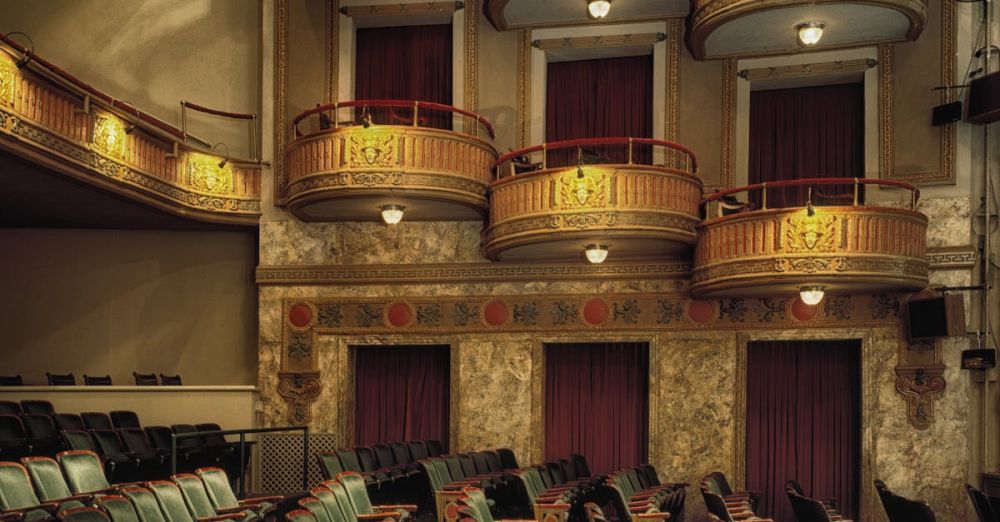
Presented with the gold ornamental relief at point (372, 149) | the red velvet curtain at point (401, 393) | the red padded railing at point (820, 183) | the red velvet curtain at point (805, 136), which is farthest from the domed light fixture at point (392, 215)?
the red velvet curtain at point (805, 136)

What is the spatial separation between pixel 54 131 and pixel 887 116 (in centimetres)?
372

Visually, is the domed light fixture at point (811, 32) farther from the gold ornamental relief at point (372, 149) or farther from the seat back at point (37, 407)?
the seat back at point (37, 407)

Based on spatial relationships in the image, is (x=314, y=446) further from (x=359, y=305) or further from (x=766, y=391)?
(x=766, y=391)

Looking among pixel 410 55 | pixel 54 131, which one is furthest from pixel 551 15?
pixel 54 131

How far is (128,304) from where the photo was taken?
19.5 ft

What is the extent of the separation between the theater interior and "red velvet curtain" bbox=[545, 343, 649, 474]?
0.01m

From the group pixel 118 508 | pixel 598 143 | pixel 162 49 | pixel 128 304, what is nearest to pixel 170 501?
pixel 118 508

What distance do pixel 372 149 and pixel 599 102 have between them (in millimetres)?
1314

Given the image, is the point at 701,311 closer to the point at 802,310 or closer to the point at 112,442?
the point at 802,310

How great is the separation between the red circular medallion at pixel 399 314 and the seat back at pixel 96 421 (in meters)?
1.52

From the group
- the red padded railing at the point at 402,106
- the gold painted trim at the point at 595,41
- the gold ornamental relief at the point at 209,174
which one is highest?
the gold painted trim at the point at 595,41

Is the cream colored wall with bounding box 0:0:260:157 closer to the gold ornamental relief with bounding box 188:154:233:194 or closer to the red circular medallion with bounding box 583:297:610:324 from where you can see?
the gold ornamental relief with bounding box 188:154:233:194

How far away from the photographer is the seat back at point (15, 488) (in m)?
2.54

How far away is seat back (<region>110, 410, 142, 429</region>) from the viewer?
488cm
